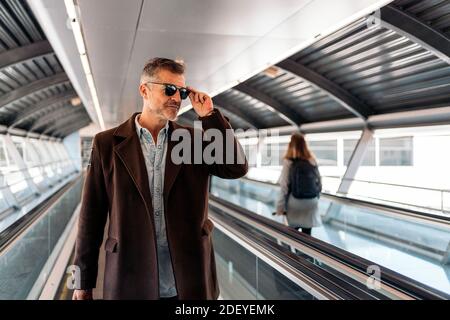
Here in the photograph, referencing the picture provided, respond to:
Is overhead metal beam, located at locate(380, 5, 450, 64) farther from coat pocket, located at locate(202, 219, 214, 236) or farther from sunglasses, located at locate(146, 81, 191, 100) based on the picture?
coat pocket, located at locate(202, 219, 214, 236)

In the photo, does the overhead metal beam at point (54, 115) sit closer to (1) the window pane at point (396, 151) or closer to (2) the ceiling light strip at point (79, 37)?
(2) the ceiling light strip at point (79, 37)

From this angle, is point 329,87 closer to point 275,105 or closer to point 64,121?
point 275,105

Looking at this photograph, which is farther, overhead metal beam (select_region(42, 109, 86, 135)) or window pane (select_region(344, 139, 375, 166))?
overhead metal beam (select_region(42, 109, 86, 135))

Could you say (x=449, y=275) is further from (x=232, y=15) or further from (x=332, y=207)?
(x=232, y=15)

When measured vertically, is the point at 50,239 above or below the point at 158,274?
below

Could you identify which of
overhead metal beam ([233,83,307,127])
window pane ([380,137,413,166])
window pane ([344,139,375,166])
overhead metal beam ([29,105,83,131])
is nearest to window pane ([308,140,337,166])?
window pane ([344,139,375,166])

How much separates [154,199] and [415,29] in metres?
4.04

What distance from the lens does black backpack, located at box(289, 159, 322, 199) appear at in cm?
432

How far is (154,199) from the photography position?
5.35ft

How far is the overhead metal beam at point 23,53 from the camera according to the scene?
225 inches

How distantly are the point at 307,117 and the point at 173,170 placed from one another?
7.97 metres

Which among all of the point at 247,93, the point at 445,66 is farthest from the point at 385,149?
the point at 247,93

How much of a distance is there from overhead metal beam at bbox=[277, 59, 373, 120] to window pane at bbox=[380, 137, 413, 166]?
0.67 metres

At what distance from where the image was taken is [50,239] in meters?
5.41
